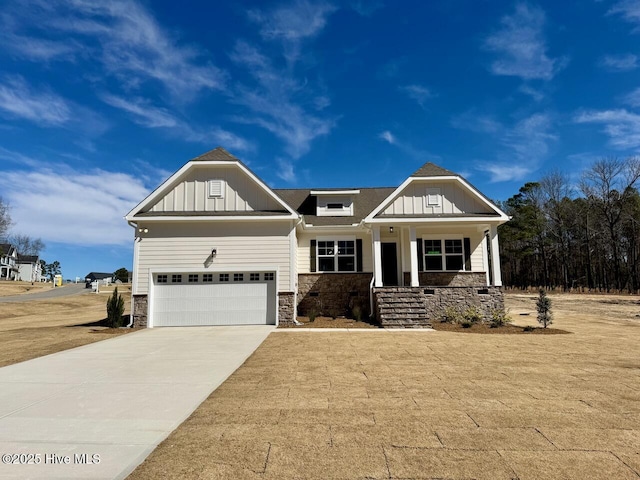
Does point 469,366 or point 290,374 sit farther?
point 469,366

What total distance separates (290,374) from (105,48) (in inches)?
479

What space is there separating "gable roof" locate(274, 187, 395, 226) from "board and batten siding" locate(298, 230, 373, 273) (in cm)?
63

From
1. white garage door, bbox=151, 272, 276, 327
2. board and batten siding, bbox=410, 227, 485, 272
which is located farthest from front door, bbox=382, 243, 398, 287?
white garage door, bbox=151, 272, 276, 327

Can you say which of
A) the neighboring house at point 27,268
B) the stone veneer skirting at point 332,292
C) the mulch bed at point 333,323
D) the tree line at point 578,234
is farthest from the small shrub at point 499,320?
the neighboring house at point 27,268

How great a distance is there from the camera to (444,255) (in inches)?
667

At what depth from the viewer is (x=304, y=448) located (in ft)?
11.3

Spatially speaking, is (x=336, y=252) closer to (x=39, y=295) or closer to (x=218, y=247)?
(x=218, y=247)

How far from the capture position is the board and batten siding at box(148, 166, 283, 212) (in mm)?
15070

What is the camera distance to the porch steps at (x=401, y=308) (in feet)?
44.2

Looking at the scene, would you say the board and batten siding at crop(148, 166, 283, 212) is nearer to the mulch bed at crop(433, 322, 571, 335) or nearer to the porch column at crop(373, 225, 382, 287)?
the porch column at crop(373, 225, 382, 287)

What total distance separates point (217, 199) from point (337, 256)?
611cm

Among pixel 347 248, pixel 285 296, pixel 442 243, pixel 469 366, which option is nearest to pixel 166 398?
pixel 469 366

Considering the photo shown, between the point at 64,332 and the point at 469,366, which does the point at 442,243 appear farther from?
the point at 64,332

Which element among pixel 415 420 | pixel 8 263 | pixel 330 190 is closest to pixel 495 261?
pixel 330 190
